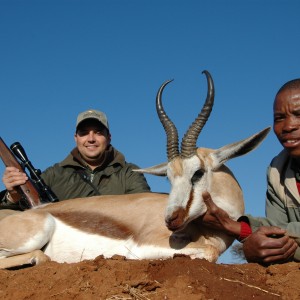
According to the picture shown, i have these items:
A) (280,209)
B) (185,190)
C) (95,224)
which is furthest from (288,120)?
(95,224)

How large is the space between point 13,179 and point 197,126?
2909 mm

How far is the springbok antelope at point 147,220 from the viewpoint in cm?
561

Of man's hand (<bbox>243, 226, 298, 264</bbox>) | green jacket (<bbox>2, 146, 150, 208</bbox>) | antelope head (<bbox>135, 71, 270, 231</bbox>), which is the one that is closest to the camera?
man's hand (<bbox>243, 226, 298, 264</bbox>)

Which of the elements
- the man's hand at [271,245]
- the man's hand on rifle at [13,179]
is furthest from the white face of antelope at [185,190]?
the man's hand on rifle at [13,179]

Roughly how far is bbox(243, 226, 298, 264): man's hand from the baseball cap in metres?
4.22

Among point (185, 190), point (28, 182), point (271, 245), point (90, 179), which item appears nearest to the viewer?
point (271, 245)

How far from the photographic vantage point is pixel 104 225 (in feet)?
20.2

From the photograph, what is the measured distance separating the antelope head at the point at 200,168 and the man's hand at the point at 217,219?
3.6 inches

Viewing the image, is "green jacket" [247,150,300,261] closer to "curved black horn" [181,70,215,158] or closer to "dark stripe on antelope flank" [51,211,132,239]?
"curved black horn" [181,70,215,158]

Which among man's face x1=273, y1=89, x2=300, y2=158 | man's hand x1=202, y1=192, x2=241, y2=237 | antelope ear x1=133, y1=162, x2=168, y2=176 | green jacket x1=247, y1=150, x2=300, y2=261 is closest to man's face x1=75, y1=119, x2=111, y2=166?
antelope ear x1=133, y1=162, x2=168, y2=176

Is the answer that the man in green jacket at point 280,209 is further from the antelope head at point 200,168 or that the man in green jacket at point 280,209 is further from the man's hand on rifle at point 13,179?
the man's hand on rifle at point 13,179

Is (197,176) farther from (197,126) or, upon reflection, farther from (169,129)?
(169,129)

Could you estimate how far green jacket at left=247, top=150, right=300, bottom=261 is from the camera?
5.17 meters

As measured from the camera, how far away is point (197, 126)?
5973mm
